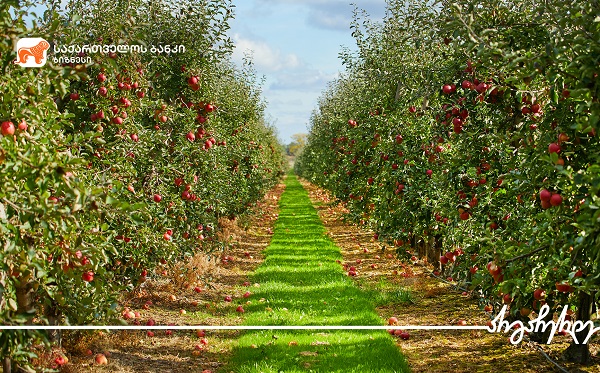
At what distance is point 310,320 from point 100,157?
10.7 ft

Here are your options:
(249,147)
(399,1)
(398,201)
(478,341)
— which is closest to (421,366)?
(478,341)

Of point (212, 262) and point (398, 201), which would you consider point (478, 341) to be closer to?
point (398, 201)

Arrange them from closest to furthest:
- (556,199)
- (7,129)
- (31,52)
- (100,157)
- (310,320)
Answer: (7,129)
(556,199)
(31,52)
(100,157)
(310,320)

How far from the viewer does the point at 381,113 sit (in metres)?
12.6

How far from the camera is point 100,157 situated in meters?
6.00

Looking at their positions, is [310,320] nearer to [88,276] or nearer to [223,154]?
[88,276]

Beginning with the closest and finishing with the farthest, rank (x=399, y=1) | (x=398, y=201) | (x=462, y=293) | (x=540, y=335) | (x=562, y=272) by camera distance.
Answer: (x=562, y=272), (x=540, y=335), (x=462, y=293), (x=398, y=201), (x=399, y=1)

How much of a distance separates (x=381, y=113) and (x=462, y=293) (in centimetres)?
497

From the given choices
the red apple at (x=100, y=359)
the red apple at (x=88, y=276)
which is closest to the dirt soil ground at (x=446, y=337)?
the red apple at (x=100, y=359)

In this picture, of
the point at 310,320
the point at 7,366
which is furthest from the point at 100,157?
the point at 310,320

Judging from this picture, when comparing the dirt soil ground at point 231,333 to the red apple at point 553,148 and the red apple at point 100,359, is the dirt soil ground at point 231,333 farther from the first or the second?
the red apple at point 553,148

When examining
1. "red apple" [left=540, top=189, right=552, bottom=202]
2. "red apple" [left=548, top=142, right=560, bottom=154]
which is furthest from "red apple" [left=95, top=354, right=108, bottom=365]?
"red apple" [left=548, top=142, right=560, bottom=154]

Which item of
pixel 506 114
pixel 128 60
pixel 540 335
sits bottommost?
pixel 540 335

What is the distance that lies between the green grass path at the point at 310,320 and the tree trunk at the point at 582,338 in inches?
60.4
